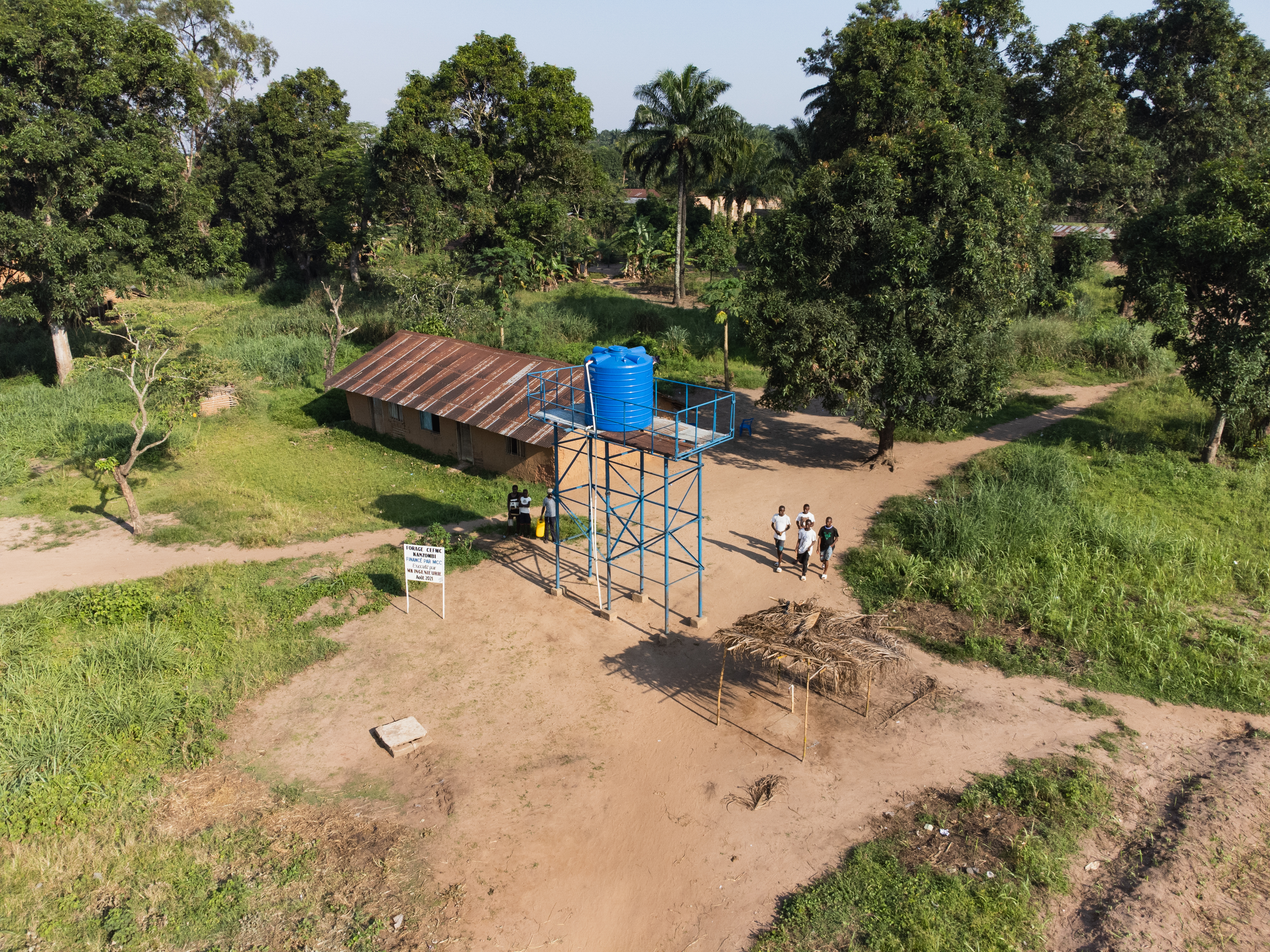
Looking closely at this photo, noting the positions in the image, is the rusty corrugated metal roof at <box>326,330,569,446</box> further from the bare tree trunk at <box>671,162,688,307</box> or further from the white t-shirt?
the bare tree trunk at <box>671,162,688,307</box>

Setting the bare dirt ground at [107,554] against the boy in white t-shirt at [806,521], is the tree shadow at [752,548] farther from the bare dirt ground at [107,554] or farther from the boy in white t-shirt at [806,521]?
the bare dirt ground at [107,554]

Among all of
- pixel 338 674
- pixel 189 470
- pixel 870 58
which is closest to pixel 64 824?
pixel 338 674

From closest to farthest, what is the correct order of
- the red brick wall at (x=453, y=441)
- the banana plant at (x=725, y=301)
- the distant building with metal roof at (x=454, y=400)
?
the red brick wall at (x=453, y=441) → the distant building with metal roof at (x=454, y=400) → the banana plant at (x=725, y=301)

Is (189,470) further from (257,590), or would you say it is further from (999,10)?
(999,10)

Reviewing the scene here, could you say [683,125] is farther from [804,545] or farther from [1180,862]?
[1180,862]

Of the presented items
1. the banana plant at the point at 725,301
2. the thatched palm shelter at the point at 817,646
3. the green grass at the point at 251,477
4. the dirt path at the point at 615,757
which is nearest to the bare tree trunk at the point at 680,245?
the banana plant at the point at 725,301

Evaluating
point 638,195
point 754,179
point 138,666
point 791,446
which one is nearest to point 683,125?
point 791,446
